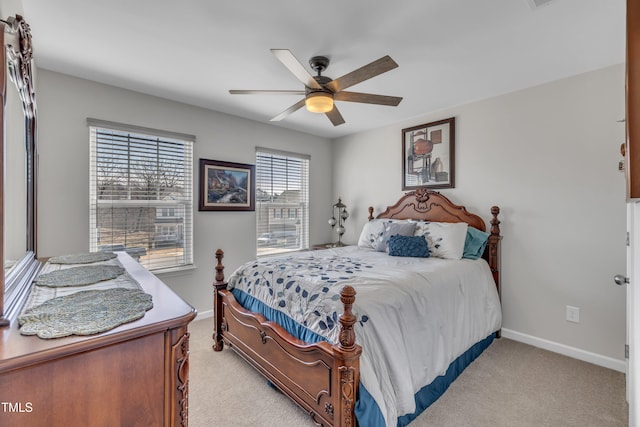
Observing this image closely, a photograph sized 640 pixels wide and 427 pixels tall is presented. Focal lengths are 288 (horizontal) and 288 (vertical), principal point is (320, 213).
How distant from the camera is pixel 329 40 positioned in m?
2.04

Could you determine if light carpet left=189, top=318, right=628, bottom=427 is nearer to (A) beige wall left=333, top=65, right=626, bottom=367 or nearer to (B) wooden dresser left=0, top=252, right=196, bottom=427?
(A) beige wall left=333, top=65, right=626, bottom=367

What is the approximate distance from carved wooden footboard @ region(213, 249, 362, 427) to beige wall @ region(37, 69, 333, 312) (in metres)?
1.04

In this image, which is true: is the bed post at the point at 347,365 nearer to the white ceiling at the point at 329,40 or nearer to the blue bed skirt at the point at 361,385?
the blue bed skirt at the point at 361,385

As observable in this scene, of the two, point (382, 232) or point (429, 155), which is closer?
point (382, 232)

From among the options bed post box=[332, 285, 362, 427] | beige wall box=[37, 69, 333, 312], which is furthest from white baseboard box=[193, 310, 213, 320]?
bed post box=[332, 285, 362, 427]

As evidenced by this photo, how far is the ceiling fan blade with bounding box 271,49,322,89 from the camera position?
1.65 meters

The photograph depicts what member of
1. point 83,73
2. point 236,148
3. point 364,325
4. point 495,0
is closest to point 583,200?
point 495,0

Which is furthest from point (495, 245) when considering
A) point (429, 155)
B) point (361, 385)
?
point (361, 385)

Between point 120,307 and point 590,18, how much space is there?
293cm

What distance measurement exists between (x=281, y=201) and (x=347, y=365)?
3.06 metres

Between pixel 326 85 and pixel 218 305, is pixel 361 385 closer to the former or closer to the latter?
pixel 218 305

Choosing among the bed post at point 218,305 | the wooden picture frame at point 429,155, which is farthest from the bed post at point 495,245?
the bed post at point 218,305

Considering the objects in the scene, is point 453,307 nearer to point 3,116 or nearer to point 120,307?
point 120,307

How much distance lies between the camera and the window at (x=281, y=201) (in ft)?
13.2
